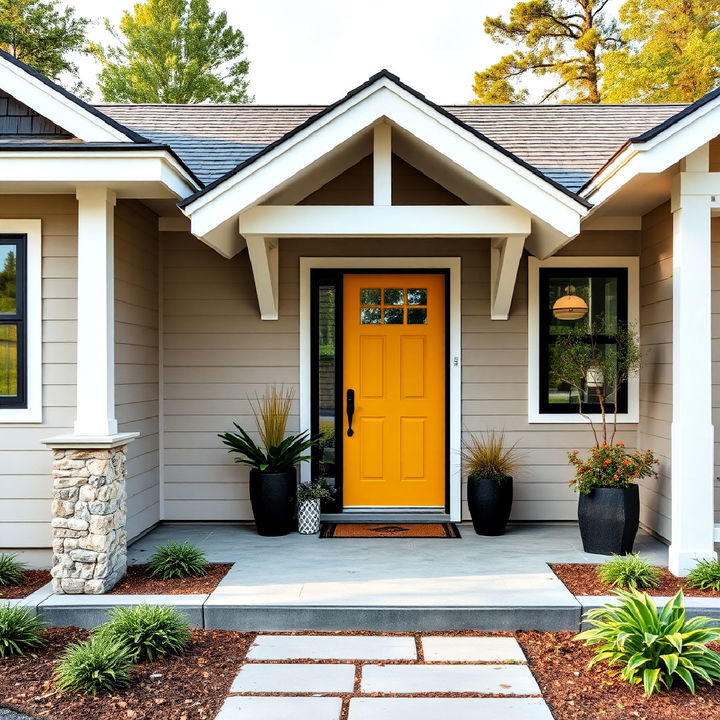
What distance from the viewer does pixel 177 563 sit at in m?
4.68

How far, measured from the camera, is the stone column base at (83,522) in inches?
171

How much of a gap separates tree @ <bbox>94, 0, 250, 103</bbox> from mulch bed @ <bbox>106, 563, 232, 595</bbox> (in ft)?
62.8

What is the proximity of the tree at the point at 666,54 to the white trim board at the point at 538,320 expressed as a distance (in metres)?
12.8

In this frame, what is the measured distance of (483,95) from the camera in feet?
66.2

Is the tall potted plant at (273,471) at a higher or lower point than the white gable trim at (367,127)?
lower

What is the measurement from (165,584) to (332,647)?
124cm

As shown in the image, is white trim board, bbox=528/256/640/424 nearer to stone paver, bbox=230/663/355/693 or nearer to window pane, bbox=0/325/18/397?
stone paver, bbox=230/663/355/693

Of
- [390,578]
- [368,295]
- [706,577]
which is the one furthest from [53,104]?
[706,577]

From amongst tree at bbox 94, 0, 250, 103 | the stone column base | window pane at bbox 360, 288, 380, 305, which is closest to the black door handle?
window pane at bbox 360, 288, 380, 305

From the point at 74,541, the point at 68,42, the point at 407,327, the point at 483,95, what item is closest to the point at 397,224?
the point at 407,327

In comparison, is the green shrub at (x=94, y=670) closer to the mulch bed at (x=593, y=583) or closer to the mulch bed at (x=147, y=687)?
the mulch bed at (x=147, y=687)

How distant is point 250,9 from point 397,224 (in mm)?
20932

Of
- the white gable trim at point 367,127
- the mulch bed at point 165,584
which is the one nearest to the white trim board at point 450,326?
the white gable trim at point 367,127

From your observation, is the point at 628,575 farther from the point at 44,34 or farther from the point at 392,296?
the point at 44,34
